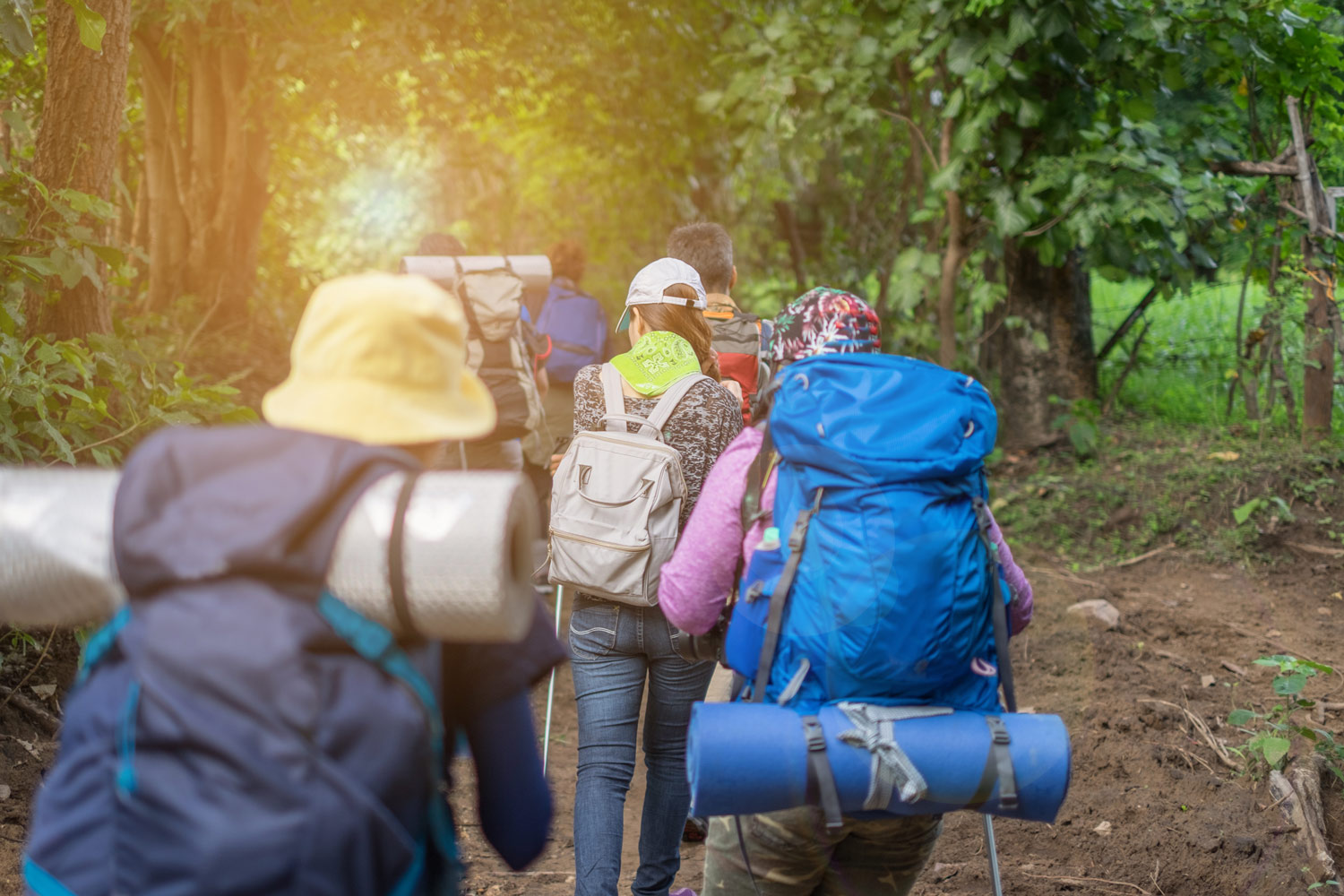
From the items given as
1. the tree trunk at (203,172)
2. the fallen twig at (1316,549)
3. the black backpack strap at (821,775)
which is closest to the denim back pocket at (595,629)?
the black backpack strap at (821,775)

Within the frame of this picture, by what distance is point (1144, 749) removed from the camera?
4.25 meters

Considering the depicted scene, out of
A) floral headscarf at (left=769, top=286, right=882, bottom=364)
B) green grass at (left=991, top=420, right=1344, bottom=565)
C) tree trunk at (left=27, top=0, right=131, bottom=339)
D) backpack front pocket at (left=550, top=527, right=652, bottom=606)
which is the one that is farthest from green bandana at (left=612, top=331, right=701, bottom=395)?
green grass at (left=991, top=420, right=1344, bottom=565)

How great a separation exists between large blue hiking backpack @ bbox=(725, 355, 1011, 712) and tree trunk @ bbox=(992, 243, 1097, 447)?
20.5ft

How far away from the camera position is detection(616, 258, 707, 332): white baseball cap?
10.7 ft

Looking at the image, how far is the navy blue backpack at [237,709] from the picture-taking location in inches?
45.5

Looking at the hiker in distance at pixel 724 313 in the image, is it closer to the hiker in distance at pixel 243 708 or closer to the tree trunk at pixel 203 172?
the hiker in distance at pixel 243 708

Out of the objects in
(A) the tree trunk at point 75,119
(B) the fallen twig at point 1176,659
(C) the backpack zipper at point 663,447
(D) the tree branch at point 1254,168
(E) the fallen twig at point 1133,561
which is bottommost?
(B) the fallen twig at point 1176,659

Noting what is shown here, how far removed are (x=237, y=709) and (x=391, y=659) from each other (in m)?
0.17

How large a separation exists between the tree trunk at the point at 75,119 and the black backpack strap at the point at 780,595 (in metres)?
3.15

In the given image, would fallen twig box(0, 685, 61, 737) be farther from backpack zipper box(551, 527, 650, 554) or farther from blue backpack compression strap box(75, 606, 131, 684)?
blue backpack compression strap box(75, 606, 131, 684)

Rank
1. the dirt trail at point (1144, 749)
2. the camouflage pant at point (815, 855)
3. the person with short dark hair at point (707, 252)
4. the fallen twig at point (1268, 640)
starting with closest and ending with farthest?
the camouflage pant at point (815, 855)
the dirt trail at point (1144, 749)
the person with short dark hair at point (707, 252)
the fallen twig at point (1268, 640)

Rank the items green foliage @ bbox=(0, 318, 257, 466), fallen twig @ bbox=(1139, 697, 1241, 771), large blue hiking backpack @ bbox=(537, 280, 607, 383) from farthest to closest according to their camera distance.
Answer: large blue hiking backpack @ bbox=(537, 280, 607, 383), fallen twig @ bbox=(1139, 697, 1241, 771), green foliage @ bbox=(0, 318, 257, 466)

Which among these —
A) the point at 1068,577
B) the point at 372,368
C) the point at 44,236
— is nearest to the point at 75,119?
the point at 44,236

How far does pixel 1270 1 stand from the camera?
6.26 meters
